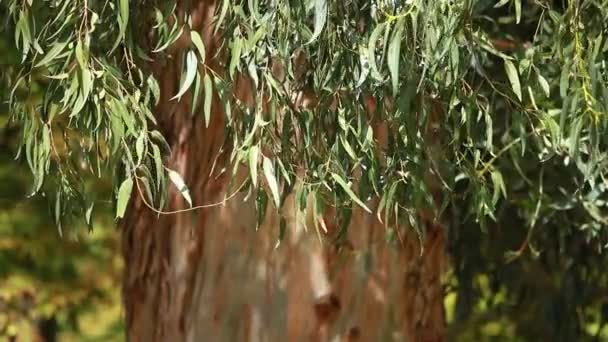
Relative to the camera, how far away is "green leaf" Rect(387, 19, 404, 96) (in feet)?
7.57

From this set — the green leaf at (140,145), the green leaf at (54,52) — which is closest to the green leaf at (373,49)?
the green leaf at (140,145)

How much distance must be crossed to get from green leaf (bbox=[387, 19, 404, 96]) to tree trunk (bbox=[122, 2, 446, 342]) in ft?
3.66

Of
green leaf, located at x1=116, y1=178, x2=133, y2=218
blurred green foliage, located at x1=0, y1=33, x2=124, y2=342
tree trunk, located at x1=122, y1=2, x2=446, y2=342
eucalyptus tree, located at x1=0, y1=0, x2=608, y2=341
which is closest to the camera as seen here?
green leaf, located at x1=116, y1=178, x2=133, y2=218

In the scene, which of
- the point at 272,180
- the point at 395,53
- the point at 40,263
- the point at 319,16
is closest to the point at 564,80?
the point at 395,53

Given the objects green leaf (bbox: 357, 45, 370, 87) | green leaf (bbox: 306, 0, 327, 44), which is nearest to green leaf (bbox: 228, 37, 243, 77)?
green leaf (bbox: 306, 0, 327, 44)

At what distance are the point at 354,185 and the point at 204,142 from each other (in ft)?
1.90

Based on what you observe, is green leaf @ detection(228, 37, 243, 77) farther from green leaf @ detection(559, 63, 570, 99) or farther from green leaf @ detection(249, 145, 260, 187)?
green leaf @ detection(559, 63, 570, 99)

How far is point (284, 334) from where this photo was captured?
3613mm

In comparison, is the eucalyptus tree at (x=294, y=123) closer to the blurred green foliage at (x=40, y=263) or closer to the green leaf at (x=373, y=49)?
the green leaf at (x=373, y=49)

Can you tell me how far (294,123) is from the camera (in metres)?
2.70

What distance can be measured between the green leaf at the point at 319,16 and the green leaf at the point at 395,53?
14 cm

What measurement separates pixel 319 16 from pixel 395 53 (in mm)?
192

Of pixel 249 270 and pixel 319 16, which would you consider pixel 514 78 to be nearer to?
pixel 319 16

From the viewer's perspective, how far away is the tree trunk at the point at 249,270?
3.57m
